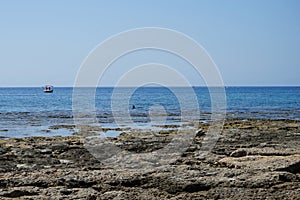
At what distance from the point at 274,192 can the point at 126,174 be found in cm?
326

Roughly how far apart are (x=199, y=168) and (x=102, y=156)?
5.30 m

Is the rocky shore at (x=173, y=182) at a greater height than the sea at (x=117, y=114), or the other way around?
the rocky shore at (x=173, y=182)

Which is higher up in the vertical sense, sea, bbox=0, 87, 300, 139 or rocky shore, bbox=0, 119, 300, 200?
rocky shore, bbox=0, 119, 300, 200

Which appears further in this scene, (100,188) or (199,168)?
(199,168)

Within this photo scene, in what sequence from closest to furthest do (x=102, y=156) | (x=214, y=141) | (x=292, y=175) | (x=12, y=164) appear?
(x=292, y=175) < (x=12, y=164) < (x=102, y=156) < (x=214, y=141)

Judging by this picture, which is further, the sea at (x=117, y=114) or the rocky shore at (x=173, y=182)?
the sea at (x=117, y=114)

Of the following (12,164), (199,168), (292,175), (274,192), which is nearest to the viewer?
(274,192)

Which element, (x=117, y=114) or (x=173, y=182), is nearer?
(x=173, y=182)

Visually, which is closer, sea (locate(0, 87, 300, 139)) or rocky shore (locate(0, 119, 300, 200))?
rocky shore (locate(0, 119, 300, 200))

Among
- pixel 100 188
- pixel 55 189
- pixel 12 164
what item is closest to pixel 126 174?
pixel 100 188

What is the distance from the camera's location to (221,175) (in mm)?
10625

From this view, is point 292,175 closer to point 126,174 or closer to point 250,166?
point 250,166

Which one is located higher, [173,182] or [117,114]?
[173,182]

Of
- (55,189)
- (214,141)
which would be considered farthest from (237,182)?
(214,141)
